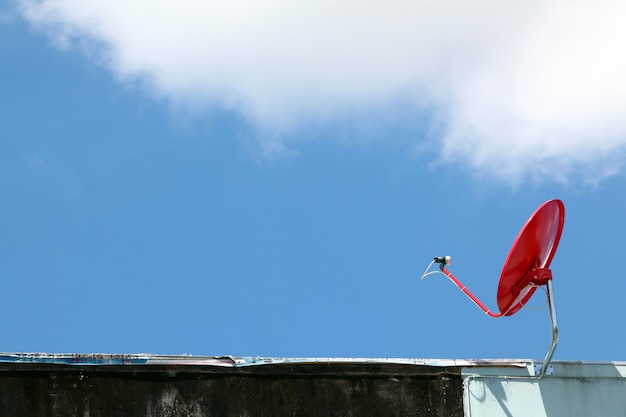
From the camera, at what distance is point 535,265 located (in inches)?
540

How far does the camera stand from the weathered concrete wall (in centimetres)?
1270

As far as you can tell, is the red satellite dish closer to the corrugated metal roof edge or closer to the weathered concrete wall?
the corrugated metal roof edge

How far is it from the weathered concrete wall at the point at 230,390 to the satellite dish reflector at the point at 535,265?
1477 millimetres

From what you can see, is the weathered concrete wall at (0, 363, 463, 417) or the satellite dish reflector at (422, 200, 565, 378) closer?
the weathered concrete wall at (0, 363, 463, 417)

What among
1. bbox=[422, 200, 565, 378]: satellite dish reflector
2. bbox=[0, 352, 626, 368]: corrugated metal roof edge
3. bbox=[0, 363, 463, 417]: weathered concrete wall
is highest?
bbox=[422, 200, 565, 378]: satellite dish reflector

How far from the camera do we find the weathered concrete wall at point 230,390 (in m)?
12.7

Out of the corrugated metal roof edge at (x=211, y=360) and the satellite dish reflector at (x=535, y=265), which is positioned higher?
the satellite dish reflector at (x=535, y=265)

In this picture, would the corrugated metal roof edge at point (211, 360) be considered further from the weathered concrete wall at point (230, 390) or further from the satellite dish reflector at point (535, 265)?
the satellite dish reflector at point (535, 265)

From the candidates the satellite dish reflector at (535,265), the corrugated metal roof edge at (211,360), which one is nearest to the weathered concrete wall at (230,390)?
the corrugated metal roof edge at (211,360)

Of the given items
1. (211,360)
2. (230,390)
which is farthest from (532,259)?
(211,360)

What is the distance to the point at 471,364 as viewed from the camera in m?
13.9

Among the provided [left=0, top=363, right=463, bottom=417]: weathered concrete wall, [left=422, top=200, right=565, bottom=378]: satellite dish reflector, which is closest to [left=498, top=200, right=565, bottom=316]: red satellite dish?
[left=422, top=200, right=565, bottom=378]: satellite dish reflector

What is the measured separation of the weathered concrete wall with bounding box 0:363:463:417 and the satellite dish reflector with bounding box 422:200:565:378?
148cm

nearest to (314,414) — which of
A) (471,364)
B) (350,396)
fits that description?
(350,396)
